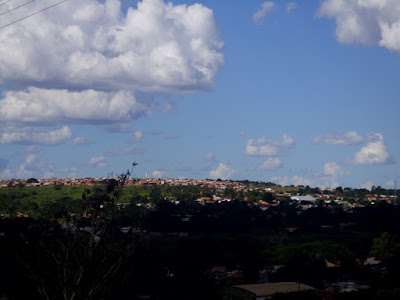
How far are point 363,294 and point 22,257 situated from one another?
19.4 m

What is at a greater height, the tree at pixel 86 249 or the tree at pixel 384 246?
the tree at pixel 86 249

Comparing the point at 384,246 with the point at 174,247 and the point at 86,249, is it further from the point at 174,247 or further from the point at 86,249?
the point at 86,249

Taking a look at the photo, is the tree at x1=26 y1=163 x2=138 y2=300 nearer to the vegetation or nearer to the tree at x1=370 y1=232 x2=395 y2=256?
the vegetation

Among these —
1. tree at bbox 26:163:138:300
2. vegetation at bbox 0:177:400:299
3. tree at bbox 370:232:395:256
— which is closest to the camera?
tree at bbox 26:163:138:300

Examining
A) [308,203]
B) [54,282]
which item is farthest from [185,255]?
[308,203]

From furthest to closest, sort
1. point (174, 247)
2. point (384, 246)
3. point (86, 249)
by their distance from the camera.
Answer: point (384, 246), point (174, 247), point (86, 249)

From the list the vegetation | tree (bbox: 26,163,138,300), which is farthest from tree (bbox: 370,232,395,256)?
tree (bbox: 26,163,138,300)

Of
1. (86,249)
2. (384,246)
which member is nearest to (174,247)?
(384,246)

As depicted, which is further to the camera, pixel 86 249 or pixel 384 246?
pixel 384 246

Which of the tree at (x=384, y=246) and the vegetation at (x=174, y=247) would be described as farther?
the tree at (x=384, y=246)

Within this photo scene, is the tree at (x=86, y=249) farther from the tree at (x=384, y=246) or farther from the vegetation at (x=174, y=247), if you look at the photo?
the tree at (x=384, y=246)

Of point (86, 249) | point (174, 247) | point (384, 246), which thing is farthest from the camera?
point (384, 246)

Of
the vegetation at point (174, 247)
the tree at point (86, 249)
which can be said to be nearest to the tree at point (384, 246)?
the vegetation at point (174, 247)

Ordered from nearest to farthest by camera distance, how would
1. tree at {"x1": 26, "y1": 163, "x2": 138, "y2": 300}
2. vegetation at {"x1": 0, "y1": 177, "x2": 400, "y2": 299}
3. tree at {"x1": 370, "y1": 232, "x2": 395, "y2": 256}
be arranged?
tree at {"x1": 26, "y1": 163, "x2": 138, "y2": 300} < vegetation at {"x1": 0, "y1": 177, "x2": 400, "y2": 299} < tree at {"x1": 370, "y1": 232, "x2": 395, "y2": 256}
